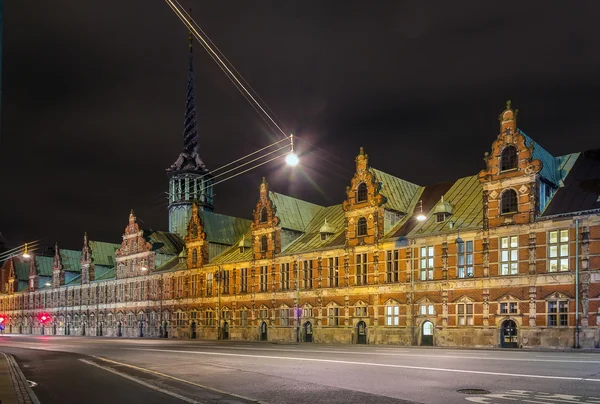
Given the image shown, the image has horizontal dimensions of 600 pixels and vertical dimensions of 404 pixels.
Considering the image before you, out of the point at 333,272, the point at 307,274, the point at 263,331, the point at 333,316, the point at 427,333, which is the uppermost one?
the point at 333,272

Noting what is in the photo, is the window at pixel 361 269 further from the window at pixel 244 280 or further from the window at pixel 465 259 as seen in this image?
the window at pixel 244 280

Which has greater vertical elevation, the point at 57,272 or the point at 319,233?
the point at 319,233

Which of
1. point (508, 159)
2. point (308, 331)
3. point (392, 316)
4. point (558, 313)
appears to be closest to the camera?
point (558, 313)

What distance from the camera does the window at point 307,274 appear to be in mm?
60969

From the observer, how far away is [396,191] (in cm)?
5794

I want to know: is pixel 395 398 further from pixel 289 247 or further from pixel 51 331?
pixel 51 331

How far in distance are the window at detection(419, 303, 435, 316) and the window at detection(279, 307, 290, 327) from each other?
1681 centimetres

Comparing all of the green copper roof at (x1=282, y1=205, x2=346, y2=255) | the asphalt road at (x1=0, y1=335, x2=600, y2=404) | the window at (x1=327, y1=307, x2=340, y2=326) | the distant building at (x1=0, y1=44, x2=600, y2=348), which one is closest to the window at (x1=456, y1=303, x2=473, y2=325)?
the distant building at (x1=0, y1=44, x2=600, y2=348)

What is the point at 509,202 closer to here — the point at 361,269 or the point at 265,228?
the point at 361,269

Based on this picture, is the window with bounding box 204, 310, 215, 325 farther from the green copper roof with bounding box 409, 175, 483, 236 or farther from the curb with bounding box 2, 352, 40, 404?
the curb with bounding box 2, 352, 40, 404

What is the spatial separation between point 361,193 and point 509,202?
14762mm

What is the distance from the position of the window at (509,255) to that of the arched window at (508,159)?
17.8ft

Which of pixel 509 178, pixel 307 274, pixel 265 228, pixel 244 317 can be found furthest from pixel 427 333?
pixel 244 317

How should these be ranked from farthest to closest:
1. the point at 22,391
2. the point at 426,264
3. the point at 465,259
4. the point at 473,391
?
the point at 426,264
the point at 465,259
the point at 22,391
the point at 473,391
